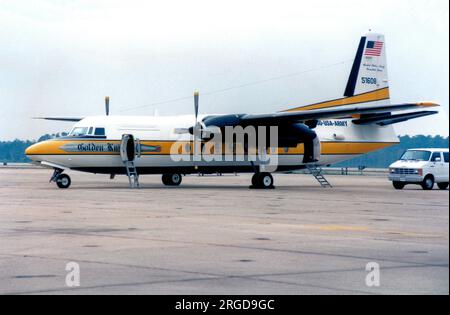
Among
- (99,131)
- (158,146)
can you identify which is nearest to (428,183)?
(158,146)

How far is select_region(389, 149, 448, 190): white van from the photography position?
39656mm

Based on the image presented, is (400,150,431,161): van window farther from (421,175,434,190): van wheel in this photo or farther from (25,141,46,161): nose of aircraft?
(25,141,46,161): nose of aircraft

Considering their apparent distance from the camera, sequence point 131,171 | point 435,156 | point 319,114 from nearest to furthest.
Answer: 1. point 319,114
2. point 131,171
3. point 435,156

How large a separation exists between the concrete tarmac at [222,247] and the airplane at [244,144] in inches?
427

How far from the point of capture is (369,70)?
44000 millimetres

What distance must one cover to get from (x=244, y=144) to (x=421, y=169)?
8.75 metres

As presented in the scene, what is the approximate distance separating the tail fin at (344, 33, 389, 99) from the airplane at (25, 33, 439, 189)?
0.18 ft

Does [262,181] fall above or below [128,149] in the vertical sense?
below

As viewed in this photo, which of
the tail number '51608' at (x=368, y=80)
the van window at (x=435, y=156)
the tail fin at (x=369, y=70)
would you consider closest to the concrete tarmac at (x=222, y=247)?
the van window at (x=435, y=156)

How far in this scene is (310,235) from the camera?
54.6ft

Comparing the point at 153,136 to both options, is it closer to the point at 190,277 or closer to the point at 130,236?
the point at 130,236

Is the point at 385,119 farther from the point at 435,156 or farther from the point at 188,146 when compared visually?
the point at 188,146

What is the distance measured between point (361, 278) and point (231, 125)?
1143 inches
